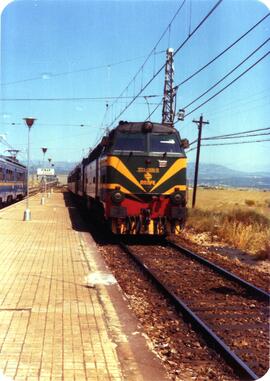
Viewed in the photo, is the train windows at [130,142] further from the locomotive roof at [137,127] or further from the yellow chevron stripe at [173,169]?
the yellow chevron stripe at [173,169]

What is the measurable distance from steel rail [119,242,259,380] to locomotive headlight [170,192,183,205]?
461cm

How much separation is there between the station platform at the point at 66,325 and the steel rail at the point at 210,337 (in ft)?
2.51

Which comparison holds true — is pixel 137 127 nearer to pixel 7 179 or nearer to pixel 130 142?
pixel 130 142

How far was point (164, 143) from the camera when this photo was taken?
1434 cm

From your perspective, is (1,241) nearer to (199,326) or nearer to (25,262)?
(25,262)

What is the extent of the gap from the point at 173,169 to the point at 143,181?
0.95 metres

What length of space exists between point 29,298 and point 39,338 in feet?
6.26

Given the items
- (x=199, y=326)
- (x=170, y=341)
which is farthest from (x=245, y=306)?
(x=170, y=341)

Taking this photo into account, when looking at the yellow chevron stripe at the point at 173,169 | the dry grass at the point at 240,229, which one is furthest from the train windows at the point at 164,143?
the dry grass at the point at 240,229

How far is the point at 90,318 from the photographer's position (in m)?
6.23

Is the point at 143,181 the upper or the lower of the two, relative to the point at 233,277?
Result: upper

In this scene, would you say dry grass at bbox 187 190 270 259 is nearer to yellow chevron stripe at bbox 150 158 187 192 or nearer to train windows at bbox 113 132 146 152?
yellow chevron stripe at bbox 150 158 187 192

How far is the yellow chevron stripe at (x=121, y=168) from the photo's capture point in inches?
539

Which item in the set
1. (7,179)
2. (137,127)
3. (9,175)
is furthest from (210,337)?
(9,175)
